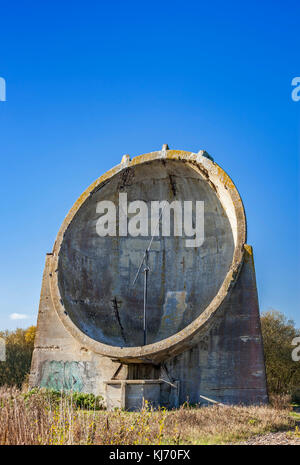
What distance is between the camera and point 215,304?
12328 mm

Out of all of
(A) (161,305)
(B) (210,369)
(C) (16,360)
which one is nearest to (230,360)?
(B) (210,369)

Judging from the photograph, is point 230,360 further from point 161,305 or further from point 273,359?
point 273,359

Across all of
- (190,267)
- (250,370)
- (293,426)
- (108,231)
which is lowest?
(293,426)

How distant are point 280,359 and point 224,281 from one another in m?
8.54

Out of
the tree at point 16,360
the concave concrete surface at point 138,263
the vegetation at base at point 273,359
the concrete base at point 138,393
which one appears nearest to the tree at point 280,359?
the vegetation at base at point 273,359

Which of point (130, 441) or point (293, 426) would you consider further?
point (293, 426)

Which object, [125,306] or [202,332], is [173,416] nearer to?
[202,332]

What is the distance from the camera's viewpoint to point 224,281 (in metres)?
12.8

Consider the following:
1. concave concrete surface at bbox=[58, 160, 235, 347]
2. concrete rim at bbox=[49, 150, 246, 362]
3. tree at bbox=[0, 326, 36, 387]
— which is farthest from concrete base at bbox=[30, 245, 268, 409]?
tree at bbox=[0, 326, 36, 387]

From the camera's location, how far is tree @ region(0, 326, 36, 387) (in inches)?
848

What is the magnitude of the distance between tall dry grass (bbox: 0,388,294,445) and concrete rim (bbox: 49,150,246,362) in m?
2.46

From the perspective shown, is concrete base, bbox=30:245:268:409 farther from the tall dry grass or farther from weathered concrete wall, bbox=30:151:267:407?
the tall dry grass
